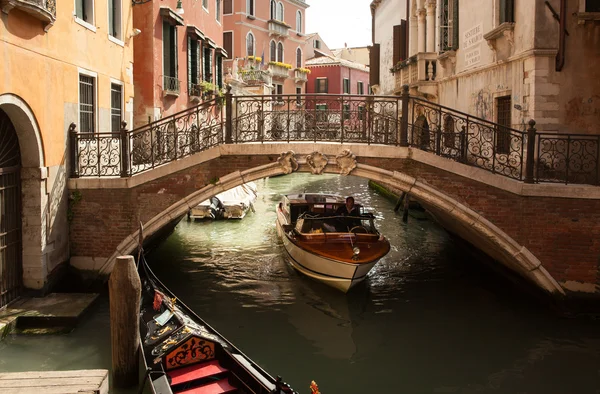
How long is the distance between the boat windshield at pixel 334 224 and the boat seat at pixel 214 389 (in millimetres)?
4925

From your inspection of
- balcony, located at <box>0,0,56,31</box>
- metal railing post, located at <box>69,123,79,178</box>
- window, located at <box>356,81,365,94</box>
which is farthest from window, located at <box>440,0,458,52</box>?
window, located at <box>356,81,365,94</box>

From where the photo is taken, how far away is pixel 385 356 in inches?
292

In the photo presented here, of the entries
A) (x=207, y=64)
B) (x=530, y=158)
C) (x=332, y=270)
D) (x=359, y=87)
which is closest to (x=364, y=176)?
(x=332, y=270)

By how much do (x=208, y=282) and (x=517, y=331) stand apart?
5054 mm

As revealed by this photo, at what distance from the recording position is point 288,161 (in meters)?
8.56

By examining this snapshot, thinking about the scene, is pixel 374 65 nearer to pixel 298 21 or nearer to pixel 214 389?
pixel 298 21


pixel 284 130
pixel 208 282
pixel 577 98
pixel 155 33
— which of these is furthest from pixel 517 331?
pixel 155 33

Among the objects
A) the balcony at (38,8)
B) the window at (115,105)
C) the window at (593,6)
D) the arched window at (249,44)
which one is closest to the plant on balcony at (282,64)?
the arched window at (249,44)

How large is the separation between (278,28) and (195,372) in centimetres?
2843

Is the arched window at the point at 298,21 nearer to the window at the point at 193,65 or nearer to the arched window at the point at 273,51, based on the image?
the arched window at the point at 273,51

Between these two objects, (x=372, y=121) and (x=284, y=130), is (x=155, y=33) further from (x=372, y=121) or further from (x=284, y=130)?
(x=372, y=121)

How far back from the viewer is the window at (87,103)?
9266 millimetres

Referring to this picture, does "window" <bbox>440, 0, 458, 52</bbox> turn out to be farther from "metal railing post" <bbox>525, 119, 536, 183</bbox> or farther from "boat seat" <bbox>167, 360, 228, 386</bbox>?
"boat seat" <bbox>167, 360, 228, 386</bbox>

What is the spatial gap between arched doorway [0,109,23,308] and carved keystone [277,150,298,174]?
349 centimetres
